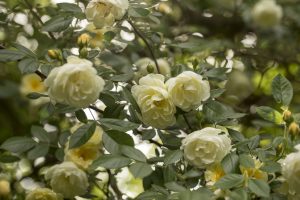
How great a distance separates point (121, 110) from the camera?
3.69ft

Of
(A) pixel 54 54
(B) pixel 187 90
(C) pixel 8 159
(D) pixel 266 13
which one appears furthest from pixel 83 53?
(D) pixel 266 13

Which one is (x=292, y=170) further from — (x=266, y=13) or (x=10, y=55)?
(x=266, y=13)

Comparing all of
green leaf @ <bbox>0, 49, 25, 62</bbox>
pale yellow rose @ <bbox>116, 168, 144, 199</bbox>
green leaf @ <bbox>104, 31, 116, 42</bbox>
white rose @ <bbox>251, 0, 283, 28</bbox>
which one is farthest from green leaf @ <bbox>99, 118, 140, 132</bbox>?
white rose @ <bbox>251, 0, 283, 28</bbox>

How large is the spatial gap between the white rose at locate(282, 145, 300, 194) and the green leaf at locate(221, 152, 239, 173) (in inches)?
3.3

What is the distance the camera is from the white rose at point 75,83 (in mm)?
978

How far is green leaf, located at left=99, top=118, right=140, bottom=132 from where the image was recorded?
101 centimetres

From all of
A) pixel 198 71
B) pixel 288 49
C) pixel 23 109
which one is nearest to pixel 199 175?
pixel 198 71

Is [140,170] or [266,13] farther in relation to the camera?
[266,13]

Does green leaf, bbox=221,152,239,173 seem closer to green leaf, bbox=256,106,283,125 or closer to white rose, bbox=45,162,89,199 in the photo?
green leaf, bbox=256,106,283,125

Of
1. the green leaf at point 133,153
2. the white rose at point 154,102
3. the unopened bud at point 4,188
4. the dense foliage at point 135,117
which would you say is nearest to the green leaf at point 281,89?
the dense foliage at point 135,117

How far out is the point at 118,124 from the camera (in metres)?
1.03

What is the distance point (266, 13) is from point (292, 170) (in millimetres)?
1380

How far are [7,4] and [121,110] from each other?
74 centimetres

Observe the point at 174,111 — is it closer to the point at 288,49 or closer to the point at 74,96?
the point at 74,96
